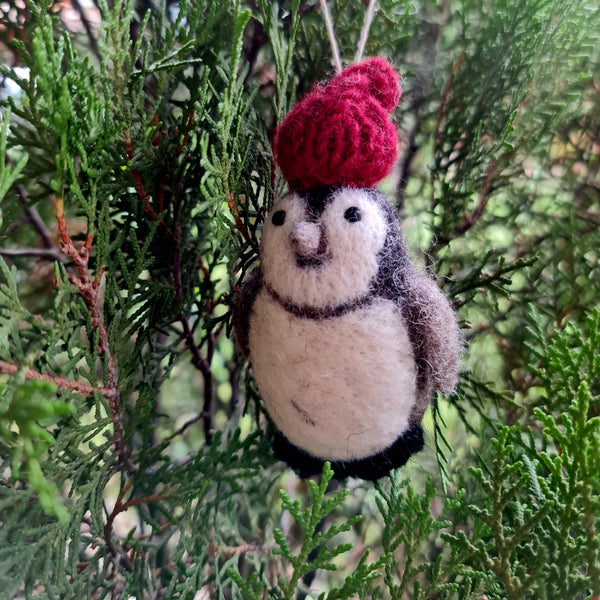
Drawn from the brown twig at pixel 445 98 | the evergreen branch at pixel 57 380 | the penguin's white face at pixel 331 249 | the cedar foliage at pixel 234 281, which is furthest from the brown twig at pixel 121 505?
the brown twig at pixel 445 98

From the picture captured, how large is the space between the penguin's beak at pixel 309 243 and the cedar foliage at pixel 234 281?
0.30 feet

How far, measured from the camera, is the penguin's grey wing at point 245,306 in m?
0.54

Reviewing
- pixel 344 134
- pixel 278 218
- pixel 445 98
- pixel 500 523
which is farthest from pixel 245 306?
pixel 445 98

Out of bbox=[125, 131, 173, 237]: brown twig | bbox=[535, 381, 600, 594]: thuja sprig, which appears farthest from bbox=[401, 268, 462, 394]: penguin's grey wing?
bbox=[125, 131, 173, 237]: brown twig

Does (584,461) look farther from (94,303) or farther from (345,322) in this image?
(94,303)

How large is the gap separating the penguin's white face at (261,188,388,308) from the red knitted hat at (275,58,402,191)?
0.02 metres

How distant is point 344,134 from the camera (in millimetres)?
486

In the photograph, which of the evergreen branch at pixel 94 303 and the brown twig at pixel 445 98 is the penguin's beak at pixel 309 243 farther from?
the brown twig at pixel 445 98

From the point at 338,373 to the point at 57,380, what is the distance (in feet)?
0.84

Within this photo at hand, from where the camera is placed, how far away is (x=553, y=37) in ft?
2.13

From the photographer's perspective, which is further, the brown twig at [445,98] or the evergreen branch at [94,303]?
the brown twig at [445,98]

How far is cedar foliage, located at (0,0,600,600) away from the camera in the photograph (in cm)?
44

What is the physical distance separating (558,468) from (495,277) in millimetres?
228

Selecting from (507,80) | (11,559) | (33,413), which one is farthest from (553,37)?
(11,559)
